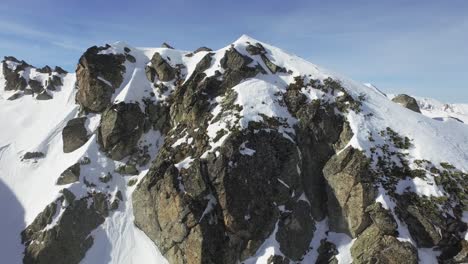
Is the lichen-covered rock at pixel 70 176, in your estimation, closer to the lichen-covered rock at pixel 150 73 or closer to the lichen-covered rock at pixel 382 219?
the lichen-covered rock at pixel 150 73

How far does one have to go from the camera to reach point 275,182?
107ft

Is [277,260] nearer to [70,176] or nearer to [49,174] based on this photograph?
[70,176]

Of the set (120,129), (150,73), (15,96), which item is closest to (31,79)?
(15,96)

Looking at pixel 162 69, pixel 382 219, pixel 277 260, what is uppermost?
pixel 162 69

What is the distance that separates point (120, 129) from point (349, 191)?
23956 millimetres

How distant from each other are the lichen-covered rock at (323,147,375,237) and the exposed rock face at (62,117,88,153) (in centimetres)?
2661

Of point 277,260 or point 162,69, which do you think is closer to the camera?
point 277,260

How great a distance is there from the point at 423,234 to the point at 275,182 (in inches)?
472

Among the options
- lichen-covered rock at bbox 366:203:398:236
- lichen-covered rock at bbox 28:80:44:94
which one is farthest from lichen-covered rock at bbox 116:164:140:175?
lichen-covered rock at bbox 28:80:44:94

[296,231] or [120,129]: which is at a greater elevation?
[120,129]

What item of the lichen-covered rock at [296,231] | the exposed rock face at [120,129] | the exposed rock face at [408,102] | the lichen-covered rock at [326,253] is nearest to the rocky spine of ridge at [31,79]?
the exposed rock face at [120,129]

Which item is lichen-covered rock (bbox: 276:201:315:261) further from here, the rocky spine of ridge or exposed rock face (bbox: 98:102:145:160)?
the rocky spine of ridge

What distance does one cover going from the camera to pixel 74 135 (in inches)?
1678

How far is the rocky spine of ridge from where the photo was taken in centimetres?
5834
